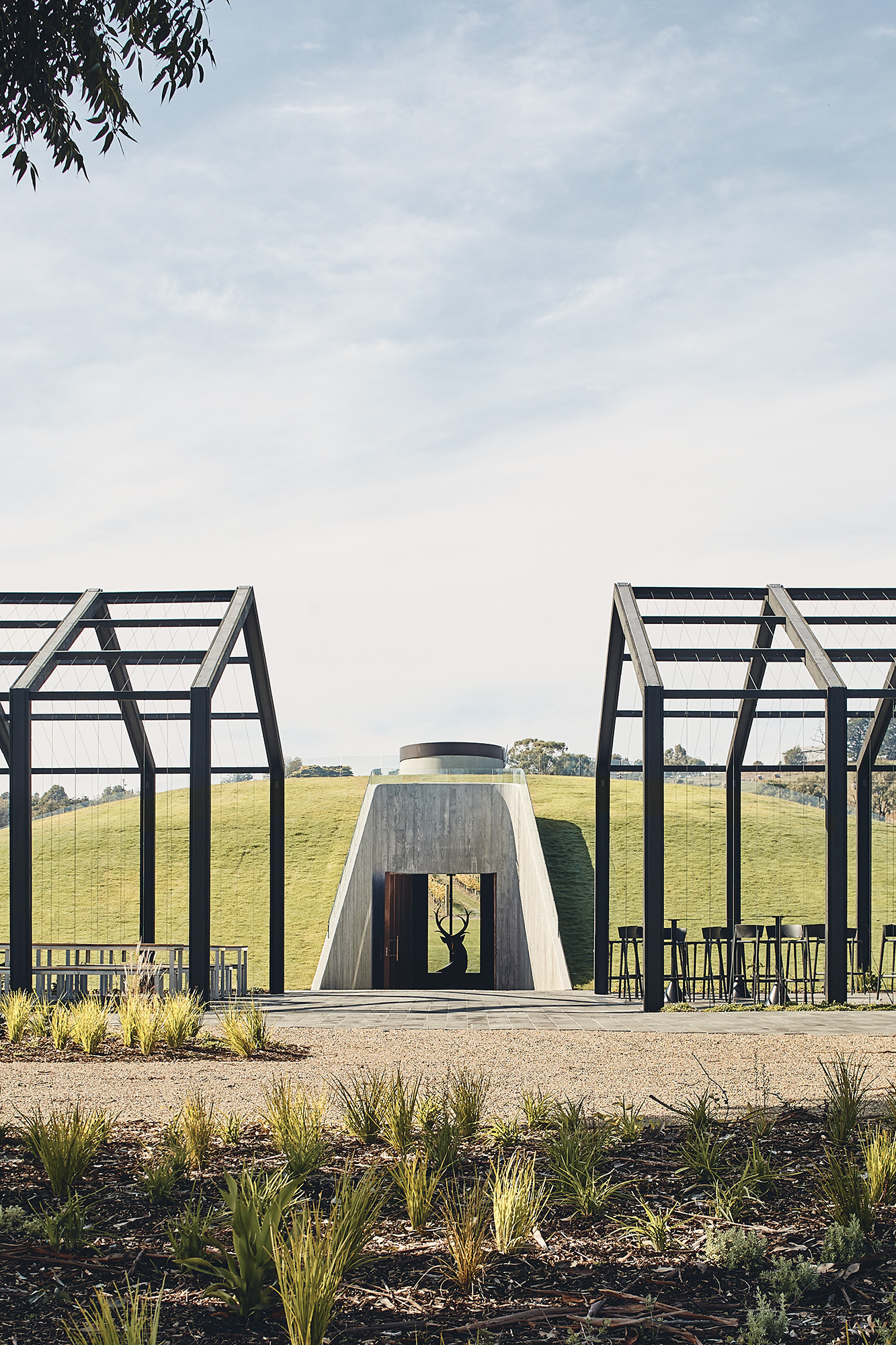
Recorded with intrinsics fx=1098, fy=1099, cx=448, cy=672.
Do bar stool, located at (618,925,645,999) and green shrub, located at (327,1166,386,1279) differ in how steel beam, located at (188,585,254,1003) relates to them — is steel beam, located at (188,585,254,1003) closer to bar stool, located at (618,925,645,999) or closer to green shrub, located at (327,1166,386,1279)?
bar stool, located at (618,925,645,999)

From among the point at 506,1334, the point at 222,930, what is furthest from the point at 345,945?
the point at 506,1334

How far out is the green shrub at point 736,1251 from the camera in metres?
3.87

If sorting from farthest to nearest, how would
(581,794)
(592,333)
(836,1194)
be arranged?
(581,794)
(592,333)
(836,1194)

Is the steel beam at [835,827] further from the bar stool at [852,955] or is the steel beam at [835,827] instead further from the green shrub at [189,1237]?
the green shrub at [189,1237]

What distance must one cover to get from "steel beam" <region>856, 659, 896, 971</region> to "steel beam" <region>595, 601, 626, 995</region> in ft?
11.2

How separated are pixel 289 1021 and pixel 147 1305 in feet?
24.4

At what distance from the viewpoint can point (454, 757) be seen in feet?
97.6

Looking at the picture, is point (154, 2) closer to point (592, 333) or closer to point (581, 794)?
point (592, 333)

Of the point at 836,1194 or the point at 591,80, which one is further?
the point at 591,80

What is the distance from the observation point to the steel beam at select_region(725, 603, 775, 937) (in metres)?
14.2

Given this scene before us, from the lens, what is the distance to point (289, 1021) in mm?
10773

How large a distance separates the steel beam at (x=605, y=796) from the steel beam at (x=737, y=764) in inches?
62.9

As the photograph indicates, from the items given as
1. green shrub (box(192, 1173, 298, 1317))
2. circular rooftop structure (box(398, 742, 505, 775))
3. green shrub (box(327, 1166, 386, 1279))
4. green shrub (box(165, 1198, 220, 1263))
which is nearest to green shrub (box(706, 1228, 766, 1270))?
green shrub (box(327, 1166, 386, 1279))

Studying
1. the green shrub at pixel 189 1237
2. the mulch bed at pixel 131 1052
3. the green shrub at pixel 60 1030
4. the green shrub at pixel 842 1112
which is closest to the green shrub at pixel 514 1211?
the green shrub at pixel 189 1237
